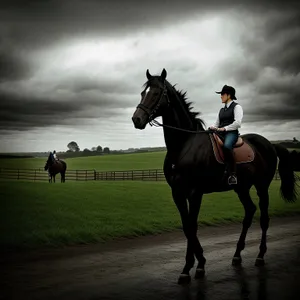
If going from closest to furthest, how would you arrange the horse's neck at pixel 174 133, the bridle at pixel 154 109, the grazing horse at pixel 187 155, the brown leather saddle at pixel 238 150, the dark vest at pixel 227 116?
the bridle at pixel 154 109, the grazing horse at pixel 187 155, the horse's neck at pixel 174 133, the brown leather saddle at pixel 238 150, the dark vest at pixel 227 116

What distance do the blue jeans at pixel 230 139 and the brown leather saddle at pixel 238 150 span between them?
97 millimetres

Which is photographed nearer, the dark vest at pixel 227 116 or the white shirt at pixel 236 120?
the white shirt at pixel 236 120

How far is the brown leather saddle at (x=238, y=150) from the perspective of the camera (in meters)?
6.14

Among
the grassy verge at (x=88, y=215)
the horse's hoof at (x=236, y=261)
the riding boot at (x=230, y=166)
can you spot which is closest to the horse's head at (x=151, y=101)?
the riding boot at (x=230, y=166)

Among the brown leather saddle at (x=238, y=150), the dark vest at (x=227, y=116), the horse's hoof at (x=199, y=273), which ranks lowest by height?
the horse's hoof at (x=199, y=273)

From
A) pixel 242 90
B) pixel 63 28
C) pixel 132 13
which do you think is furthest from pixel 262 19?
pixel 63 28

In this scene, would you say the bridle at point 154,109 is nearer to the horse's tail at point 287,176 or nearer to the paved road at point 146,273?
the paved road at point 146,273

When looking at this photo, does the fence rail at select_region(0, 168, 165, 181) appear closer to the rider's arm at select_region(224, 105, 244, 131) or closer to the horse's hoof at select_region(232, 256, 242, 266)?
the horse's hoof at select_region(232, 256, 242, 266)

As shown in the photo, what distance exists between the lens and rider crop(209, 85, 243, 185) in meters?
6.25

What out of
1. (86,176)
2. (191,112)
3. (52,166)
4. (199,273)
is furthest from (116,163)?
(199,273)

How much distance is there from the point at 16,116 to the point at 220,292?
973cm

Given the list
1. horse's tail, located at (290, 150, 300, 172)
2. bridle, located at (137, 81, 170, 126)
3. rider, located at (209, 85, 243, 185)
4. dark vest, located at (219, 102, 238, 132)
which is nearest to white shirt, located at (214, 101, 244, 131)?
rider, located at (209, 85, 243, 185)

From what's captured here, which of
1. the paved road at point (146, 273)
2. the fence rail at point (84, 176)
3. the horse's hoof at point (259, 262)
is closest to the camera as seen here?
the paved road at point (146, 273)

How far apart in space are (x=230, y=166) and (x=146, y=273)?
87.3 inches
